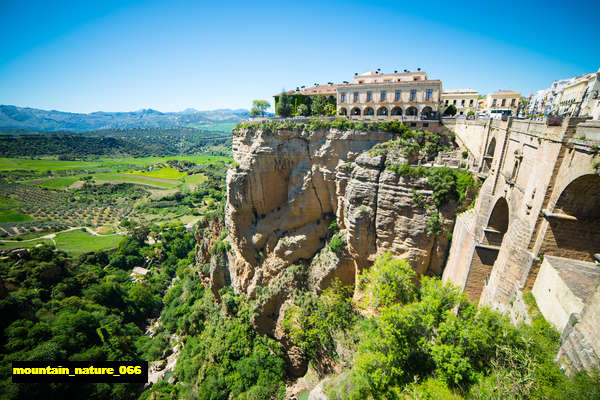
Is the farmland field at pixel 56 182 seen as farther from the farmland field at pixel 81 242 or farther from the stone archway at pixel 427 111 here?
the stone archway at pixel 427 111

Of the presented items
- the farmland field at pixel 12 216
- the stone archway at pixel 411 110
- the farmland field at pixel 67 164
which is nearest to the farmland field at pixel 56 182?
the farmland field at pixel 67 164

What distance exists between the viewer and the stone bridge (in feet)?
34.3

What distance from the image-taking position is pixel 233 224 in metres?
32.8

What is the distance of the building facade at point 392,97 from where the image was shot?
30570mm

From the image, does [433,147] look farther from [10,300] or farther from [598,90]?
[10,300]

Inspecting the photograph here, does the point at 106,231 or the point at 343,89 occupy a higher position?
the point at 343,89

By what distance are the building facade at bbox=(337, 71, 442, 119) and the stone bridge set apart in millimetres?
14227

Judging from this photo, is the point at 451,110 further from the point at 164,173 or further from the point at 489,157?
the point at 164,173

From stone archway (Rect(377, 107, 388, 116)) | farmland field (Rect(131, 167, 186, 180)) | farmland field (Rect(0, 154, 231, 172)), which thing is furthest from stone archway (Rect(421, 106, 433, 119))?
farmland field (Rect(0, 154, 231, 172))

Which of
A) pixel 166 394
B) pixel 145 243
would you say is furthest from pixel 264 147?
pixel 145 243

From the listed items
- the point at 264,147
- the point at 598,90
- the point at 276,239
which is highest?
the point at 598,90

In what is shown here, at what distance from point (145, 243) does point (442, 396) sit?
70785 millimetres

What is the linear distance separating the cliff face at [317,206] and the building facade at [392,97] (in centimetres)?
691

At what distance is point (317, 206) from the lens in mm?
29766
